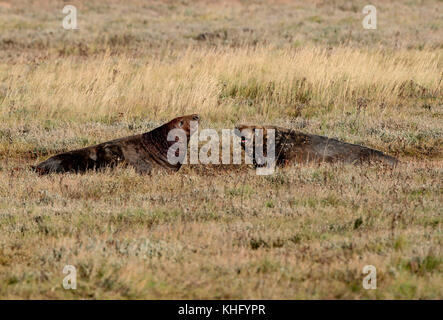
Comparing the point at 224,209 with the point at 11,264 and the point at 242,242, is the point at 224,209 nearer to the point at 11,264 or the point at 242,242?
the point at 242,242

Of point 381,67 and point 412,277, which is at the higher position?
point 381,67

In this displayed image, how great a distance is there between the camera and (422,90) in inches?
582

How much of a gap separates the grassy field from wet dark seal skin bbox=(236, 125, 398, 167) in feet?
1.41

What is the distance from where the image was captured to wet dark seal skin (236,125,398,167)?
30.8ft

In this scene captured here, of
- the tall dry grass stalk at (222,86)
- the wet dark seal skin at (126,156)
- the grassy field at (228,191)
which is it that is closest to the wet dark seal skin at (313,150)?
the grassy field at (228,191)

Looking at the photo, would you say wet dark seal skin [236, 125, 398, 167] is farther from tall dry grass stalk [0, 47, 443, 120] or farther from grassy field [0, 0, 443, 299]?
tall dry grass stalk [0, 47, 443, 120]

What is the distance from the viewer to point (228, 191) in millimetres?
7777

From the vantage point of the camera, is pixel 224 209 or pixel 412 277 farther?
pixel 224 209

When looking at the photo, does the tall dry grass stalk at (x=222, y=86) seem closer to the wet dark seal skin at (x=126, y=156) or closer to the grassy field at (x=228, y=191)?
the grassy field at (x=228, y=191)

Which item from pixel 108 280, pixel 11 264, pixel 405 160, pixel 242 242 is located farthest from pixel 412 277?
pixel 405 160

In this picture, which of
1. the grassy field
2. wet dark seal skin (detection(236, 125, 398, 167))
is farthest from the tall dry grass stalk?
wet dark seal skin (detection(236, 125, 398, 167))

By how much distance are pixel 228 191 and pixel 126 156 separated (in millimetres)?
1918
